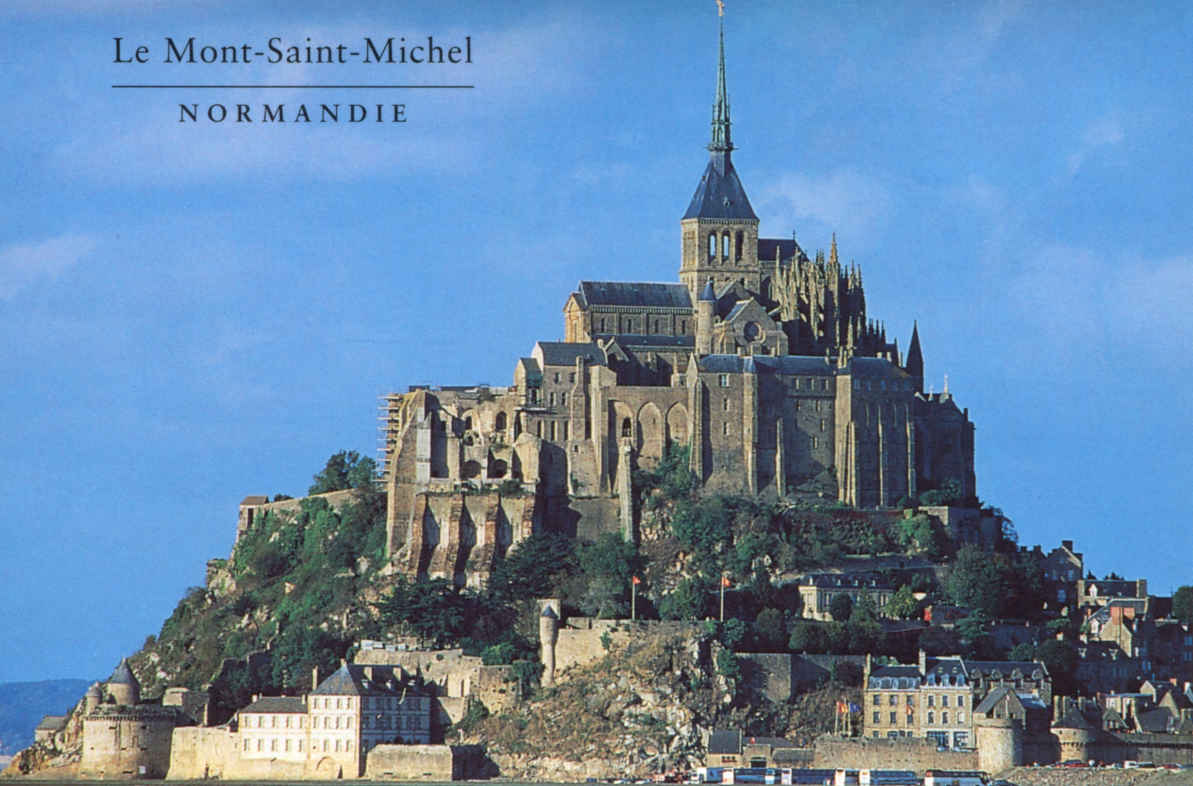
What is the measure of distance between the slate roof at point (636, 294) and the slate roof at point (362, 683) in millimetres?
21253

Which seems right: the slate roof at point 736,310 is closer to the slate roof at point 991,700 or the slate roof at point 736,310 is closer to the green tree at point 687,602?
the green tree at point 687,602

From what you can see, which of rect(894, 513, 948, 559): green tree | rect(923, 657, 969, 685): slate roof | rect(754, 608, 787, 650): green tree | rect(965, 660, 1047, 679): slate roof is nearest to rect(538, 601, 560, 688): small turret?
rect(754, 608, 787, 650): green tree

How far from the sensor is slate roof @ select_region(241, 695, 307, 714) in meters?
88.1

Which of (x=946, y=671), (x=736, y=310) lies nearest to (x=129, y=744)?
(x=946, y=671)

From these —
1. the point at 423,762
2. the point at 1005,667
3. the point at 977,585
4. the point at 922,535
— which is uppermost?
the point at 922,535

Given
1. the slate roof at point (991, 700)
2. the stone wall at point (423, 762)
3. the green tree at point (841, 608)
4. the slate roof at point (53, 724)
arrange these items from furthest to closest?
the slate roof at point (53, 724)
the green tree at point (841, 608)
the stone wall at point (423, 762)
the slate roof at point (991, 700)

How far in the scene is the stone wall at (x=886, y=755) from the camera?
81.9 metres

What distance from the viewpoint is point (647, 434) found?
9856cm

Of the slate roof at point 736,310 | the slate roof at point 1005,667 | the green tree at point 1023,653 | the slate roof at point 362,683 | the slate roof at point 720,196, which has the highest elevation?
the slate roof at point 720,196

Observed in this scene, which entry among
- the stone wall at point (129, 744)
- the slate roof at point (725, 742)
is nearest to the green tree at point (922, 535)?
the slate roof at point (725, 742)

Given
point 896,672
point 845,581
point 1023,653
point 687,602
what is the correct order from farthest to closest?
1. point 845,581
2. point 1023,653
3. point 687,602
4. point 896,672

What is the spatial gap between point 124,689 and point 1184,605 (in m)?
39.1

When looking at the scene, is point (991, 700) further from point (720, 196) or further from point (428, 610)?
point (720, 196)

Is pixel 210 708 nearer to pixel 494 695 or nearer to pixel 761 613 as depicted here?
pixel 494 695
